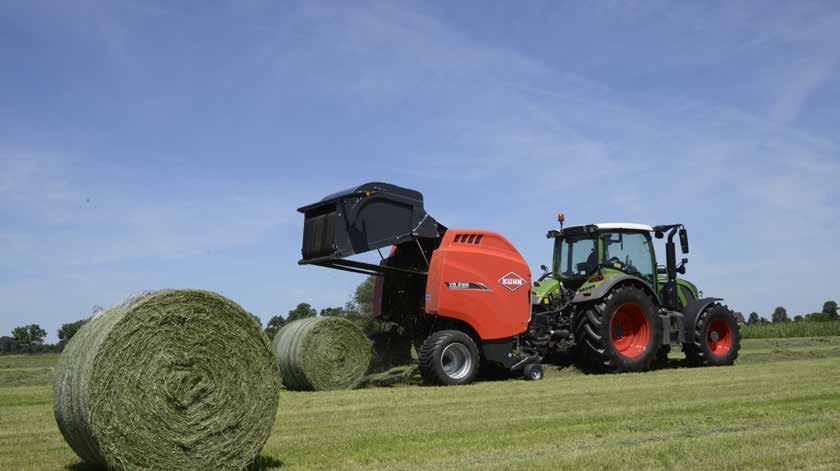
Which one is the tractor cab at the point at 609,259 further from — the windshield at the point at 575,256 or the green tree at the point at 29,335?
the green tree at the point at 29,335

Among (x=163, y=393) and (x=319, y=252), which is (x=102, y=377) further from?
(x=319, y=252)

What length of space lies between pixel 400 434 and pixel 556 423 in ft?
4.60

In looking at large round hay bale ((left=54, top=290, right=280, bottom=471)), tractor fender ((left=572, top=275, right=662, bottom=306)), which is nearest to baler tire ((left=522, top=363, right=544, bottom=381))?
tractor fender ((left=572, top=275, right=662, bottom=306))

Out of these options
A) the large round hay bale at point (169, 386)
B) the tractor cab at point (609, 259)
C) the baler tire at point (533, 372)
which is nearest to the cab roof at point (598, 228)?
the tractor cab at point (609, 259)

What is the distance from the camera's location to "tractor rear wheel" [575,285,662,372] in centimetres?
1256

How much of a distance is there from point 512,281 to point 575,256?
6.05 ft

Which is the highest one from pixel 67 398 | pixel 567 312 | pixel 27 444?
pixel 567 312

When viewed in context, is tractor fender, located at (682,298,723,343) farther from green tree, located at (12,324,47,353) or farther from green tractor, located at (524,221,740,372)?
green tree, located at (12,324,47,353)

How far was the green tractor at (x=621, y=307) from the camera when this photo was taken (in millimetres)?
12719

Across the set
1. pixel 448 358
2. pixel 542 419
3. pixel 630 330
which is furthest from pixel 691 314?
pixel 542 419

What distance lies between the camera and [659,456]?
570cm

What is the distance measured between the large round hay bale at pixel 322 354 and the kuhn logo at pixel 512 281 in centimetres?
210

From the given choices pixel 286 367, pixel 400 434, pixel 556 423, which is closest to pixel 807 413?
pixel 556 423

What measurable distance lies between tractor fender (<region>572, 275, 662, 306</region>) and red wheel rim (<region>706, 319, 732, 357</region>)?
1980mm
